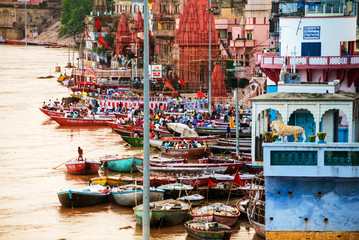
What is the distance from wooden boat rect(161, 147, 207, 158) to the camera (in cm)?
3847

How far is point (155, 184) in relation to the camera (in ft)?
98.5

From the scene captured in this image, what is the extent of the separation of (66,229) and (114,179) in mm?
5063

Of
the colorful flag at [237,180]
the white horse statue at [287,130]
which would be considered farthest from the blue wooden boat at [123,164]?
Result: the white horse statue at [287,130]

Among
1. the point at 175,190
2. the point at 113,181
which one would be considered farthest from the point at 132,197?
the point at 113,181

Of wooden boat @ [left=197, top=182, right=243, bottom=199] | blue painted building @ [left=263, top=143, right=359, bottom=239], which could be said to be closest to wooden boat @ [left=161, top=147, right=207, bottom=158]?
wooden boat @ [left=197, top=182, right=243, bottom=199]

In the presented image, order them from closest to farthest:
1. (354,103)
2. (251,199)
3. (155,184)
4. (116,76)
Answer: (354,103) → (251,199) → (155,184) → (116,76)

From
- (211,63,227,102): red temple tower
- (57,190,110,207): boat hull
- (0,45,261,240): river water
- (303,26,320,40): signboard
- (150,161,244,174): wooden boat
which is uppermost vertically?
(303,26,320,40): signboard

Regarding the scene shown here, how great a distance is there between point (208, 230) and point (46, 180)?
13.4 meters

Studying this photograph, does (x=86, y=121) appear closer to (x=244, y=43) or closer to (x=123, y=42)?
(x=244, y=43)

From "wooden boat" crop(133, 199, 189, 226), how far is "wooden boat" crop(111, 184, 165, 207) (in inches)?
60.1

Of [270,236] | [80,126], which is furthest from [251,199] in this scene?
[80,126]

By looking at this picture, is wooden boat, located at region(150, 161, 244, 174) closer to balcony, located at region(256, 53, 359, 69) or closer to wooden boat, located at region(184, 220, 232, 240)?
balcony, located at region(256, 53, 359, 69)

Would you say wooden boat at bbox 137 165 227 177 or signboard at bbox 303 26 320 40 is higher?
signboard at bbox 303 26 320 40

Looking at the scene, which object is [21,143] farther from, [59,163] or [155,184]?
[155,184]
